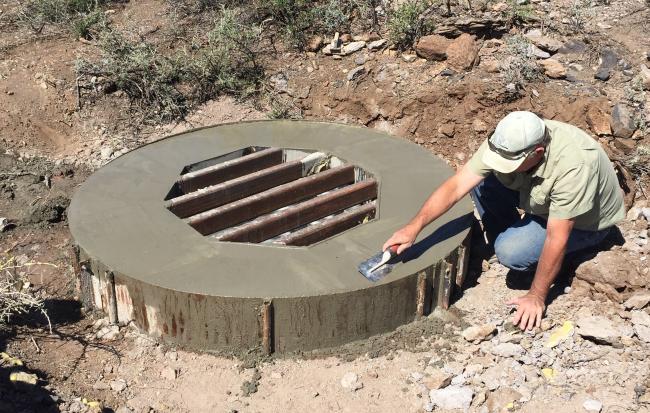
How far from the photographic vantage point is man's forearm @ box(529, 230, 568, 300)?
12.4 ft

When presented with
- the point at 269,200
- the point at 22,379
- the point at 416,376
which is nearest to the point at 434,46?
the point at 269,200

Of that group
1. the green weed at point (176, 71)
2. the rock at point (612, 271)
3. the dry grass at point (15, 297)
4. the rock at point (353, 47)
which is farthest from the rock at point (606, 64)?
the dry grass at point (15, 297)

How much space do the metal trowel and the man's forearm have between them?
0.79 meters

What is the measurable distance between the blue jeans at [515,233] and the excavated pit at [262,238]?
18cm

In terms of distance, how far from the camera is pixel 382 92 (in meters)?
6.29

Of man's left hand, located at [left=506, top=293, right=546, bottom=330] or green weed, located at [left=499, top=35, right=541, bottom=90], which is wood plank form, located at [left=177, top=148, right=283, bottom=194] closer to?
green weed, located at [left=499, top=35, right=541, bottom=90]

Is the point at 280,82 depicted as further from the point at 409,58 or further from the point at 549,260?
the point at 549,260

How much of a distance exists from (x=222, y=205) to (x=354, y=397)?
5.73 ft

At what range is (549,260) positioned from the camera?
12.5 feet

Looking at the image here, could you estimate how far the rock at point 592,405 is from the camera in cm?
350

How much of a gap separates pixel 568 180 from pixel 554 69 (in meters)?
2.46

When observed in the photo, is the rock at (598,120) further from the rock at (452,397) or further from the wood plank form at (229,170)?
the rock at (452,397)

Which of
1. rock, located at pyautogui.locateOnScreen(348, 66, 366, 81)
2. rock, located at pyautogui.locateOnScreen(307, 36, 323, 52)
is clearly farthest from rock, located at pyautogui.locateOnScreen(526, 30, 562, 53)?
rock, located at pyautogui.locateOnScreen(307, 36, 323, 52)

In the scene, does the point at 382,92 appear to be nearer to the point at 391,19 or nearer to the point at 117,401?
the point at 391,19
